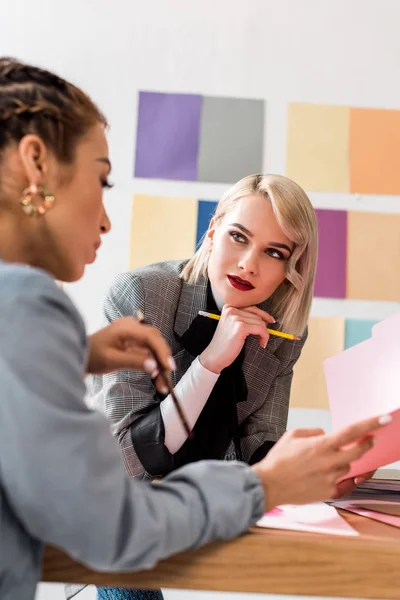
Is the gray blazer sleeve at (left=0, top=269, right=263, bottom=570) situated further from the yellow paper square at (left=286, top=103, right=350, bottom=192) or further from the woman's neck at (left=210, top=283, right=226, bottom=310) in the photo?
the yellow paper square at (left=286, top=103, right=350, bottom=192)

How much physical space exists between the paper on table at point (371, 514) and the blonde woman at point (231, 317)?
34cm

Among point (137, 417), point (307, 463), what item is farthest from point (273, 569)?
point (137, 417)

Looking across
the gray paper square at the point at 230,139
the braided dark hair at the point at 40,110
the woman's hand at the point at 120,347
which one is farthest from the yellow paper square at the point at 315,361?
the braided dark hair at the point at 40,110

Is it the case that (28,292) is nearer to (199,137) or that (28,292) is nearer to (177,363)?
(177,363)

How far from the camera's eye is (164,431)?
3.43ft

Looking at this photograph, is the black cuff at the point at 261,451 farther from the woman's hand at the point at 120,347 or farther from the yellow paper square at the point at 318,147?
the yellow paper square at the point at 318,147

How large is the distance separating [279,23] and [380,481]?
1.58 m

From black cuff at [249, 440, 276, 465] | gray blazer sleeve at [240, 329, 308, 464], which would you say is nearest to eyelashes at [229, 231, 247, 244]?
gray blazer sleeve at [240, 329, 308, 464]

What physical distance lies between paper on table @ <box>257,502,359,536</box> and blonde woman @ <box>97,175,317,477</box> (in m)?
0.38

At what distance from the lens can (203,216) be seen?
6.69 feet

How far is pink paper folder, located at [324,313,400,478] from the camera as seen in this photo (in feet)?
2.45

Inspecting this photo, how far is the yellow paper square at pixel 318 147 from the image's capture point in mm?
2080

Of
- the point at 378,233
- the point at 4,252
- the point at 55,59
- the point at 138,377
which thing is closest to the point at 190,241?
the point at 378,233

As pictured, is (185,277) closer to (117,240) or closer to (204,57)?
(117,240)
